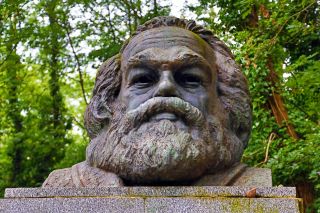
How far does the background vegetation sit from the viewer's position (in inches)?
281

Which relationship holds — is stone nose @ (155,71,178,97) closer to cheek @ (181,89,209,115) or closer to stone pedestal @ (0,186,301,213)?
cheek @ (181,89,209,115)

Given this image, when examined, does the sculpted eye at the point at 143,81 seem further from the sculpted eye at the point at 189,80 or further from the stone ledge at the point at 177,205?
the stone ledge at the point at 177,205

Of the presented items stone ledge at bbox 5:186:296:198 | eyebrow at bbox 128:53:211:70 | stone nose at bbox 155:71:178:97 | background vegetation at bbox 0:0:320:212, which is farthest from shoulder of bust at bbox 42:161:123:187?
background vegetation at bbox 0:0:320:212

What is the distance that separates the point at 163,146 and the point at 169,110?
0.30 m

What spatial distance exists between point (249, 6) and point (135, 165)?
13.7ft

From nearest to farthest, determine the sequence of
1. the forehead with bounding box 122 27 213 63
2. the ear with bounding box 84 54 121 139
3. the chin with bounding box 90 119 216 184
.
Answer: the chin with bounding box 90 119 216 184
the forehead with bounding box 122 27 213 63
the ear with bounding box 84 54 121 139

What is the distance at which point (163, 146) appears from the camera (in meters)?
3.46

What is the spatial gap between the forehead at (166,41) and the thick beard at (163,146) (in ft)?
1.66

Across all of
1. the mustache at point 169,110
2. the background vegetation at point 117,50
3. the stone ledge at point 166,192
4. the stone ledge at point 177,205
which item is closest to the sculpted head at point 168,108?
the mustache at point 169,110

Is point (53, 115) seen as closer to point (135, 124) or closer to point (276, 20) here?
point (276, 20)

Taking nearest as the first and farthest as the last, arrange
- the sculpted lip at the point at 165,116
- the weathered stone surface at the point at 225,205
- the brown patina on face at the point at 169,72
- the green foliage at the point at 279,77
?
1. the weathered stone surface at the point at 225,205
2. the sculpted lip at the point at 165,116
3. the brown patina on face at the point at 169,72
4. the green foliage at the point at 279,77

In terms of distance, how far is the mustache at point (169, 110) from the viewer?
364 centimetres

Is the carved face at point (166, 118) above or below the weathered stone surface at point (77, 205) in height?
above

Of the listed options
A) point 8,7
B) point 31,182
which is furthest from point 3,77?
point 31,182
